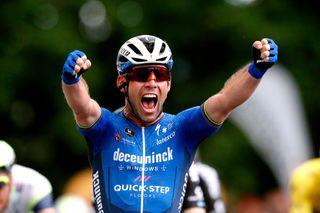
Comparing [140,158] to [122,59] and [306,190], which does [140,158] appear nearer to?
[122,59]

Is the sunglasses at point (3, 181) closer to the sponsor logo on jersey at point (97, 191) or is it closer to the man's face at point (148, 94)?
the sponsor logo on jersey at point (97, 191)

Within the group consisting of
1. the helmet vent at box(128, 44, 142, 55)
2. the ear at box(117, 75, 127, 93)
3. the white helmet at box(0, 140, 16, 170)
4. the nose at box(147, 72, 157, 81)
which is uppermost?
Result: the helmet vent at box(128, 44, 142, 55)

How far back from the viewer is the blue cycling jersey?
934 cm

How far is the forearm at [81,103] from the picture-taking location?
9047mm

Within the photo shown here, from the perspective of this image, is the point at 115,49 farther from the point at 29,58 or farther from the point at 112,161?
the point at 112,161

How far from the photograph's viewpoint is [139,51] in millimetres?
9492

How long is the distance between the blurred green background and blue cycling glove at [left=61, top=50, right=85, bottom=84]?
12.6 meters

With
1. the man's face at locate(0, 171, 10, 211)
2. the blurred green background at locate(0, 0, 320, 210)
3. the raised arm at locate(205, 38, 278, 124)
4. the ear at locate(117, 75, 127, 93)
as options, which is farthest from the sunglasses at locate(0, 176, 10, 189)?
the blurred green background at locate(0, 0, 320, 210)

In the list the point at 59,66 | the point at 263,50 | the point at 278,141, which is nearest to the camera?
the point at 263,50

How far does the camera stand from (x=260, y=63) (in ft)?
29.9

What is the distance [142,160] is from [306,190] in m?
3.04

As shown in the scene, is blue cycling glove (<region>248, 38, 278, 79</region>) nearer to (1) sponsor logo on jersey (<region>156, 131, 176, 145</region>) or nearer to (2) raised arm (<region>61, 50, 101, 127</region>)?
(1) sponsor logo on jersey (<region>156, 131, 176, 145</region>)

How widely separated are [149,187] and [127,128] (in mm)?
520

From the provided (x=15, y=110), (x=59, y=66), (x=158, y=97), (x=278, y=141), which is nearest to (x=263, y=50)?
(x=158, y=97)
